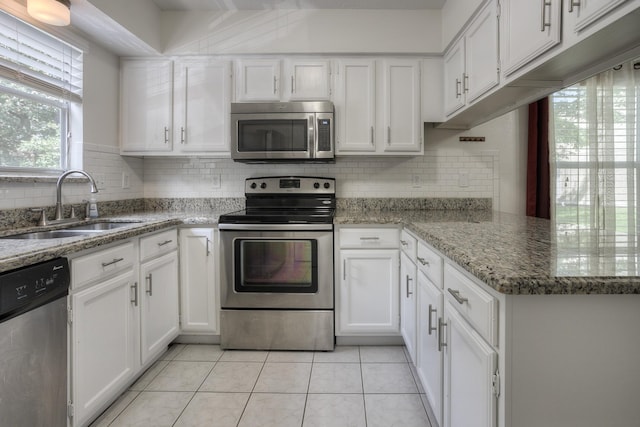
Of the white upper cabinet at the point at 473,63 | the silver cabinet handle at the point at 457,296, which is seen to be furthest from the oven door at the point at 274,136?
the silver cabinet handle at the point at 457,296

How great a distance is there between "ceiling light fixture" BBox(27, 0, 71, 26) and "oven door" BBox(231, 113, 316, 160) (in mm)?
1116

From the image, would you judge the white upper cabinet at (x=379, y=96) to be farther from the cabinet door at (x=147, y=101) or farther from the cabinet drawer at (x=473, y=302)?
the cabinet drawer at (x=473, y=302)

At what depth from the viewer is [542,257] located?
107 cm

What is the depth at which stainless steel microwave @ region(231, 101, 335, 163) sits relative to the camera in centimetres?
264

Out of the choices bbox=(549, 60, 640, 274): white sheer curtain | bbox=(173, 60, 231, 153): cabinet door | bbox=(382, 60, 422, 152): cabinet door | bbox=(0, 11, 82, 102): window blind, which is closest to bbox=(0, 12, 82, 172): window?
bbox=(0, 11, 82, 102): window blind

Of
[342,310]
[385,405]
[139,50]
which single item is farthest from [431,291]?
[139,50]

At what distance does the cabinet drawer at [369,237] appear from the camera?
2461 millimetres

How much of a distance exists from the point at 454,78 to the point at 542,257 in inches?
71.0

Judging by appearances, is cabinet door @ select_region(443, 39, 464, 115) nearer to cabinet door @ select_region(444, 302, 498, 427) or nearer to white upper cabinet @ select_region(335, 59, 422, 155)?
white upper cabinet @ select_region(335, 59, 422, 155)

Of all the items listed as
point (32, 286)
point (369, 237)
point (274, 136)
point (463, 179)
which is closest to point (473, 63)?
point (463, 179)

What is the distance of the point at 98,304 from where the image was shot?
165 cm

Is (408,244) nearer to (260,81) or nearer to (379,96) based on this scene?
(379,96)

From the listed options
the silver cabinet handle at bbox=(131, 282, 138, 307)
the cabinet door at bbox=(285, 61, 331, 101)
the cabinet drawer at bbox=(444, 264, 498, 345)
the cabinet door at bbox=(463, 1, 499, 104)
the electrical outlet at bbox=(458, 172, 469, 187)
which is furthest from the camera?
the electrical outlet at bbox=(458, 172, 469, 187)

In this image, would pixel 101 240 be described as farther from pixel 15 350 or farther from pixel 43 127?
pixel 43 127
